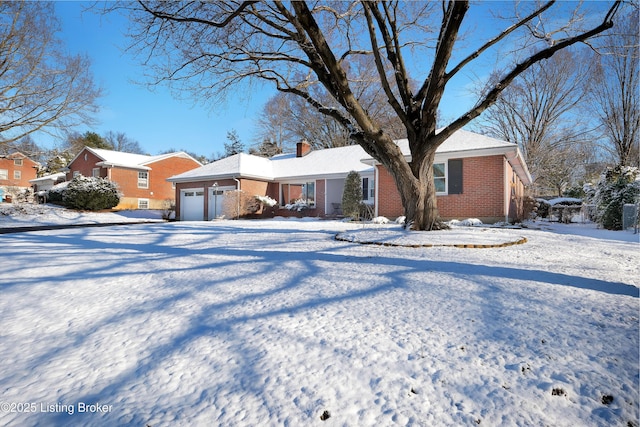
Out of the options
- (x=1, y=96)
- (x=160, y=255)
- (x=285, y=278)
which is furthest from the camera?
(x=1, y=96)

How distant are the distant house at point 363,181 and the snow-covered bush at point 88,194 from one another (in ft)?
13.6

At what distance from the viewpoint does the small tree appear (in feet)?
51.3

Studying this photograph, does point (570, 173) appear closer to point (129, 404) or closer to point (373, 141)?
point (373, 141)

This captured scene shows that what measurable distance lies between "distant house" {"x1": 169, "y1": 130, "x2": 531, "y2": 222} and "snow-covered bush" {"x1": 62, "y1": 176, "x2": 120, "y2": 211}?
13.6 ft

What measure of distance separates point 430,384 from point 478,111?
700 centimetres

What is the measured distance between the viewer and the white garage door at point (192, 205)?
2117 cm

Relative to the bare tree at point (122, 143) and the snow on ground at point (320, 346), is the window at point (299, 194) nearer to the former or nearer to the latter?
the snow on ground at point (320, 346)

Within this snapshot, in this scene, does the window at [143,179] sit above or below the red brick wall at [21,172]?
below

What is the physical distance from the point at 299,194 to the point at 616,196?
620 inches

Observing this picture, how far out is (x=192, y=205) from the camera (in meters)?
21.6

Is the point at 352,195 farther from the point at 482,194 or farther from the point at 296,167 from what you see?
the point at 296,167

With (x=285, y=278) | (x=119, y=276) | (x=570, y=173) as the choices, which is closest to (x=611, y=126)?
(x=570, y=173)

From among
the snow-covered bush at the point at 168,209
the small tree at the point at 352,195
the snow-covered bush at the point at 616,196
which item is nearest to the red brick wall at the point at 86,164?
the snow-covered bush at the point at 168,209

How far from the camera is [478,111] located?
728cm
